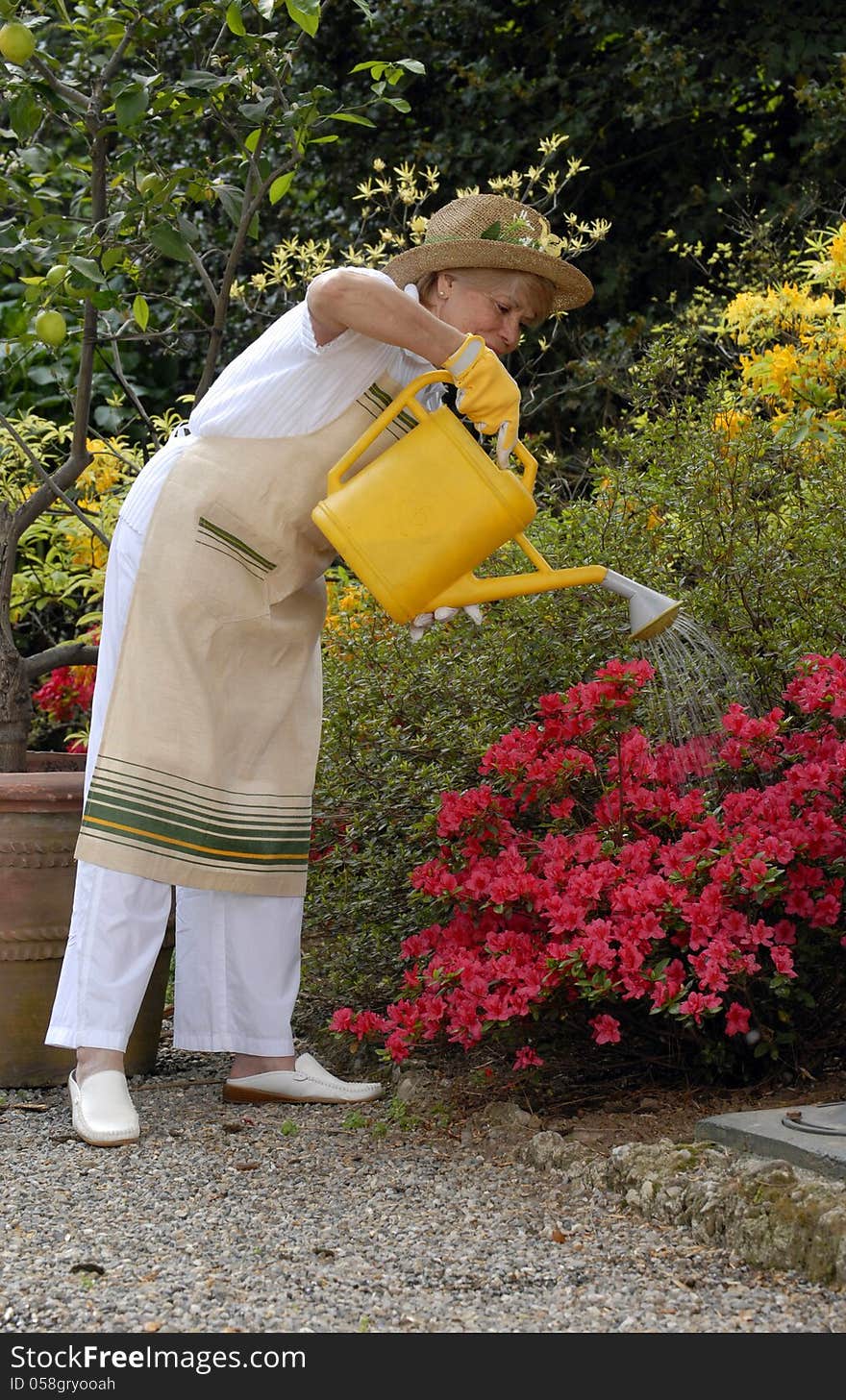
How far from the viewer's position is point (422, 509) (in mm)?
2465

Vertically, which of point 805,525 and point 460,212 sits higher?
point 460,212

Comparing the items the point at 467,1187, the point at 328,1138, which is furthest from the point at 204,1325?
the point at 328,1138

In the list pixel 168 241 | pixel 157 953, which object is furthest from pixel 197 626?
pixel 168 241

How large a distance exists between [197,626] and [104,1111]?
85 cm

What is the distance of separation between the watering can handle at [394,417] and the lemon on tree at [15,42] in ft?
3.18

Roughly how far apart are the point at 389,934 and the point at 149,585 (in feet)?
3.29

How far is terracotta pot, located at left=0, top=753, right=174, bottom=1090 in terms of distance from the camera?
2.91 meters

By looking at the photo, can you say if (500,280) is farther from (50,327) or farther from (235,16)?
(50,327)

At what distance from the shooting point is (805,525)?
3.14m

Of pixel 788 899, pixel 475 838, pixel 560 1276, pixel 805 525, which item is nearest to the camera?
pixel 560 1276

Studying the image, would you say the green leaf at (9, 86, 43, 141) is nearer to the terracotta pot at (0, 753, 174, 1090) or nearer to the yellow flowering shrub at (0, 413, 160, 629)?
the yellow flowering shrub at (0, 413, 160, 629)

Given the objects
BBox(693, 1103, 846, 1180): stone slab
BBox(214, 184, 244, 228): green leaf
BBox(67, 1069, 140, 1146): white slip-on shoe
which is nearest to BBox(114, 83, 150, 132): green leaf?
BBox(214, 184, 244, 228): green leaf

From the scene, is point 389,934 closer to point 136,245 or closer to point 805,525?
point 805,525

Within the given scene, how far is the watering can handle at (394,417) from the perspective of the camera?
8.05ft
